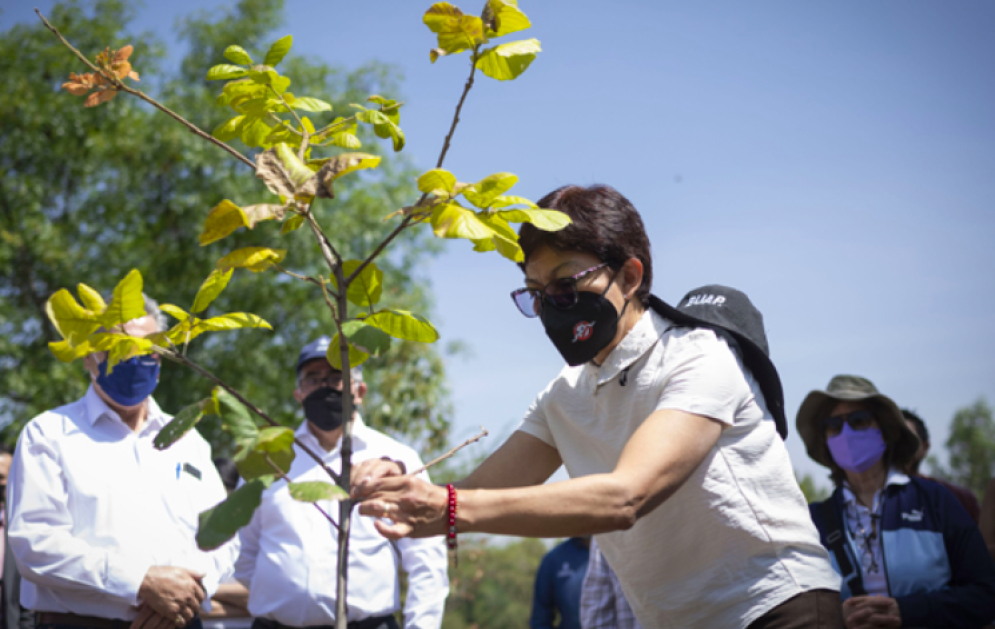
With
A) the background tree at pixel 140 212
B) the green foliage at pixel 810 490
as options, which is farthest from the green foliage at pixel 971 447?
the background tree at pixel 140 212

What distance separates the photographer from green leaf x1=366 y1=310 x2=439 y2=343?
1.56 metres

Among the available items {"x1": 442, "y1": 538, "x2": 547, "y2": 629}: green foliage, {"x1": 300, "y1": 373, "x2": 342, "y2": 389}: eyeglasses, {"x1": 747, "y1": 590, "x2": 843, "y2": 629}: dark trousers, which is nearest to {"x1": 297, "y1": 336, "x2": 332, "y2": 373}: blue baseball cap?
{"x1": 300, "y1": 373, "x2": 342, "y2": 389}: eyeglasses

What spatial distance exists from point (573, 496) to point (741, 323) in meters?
0.88

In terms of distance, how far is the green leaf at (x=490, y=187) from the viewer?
1469 millimetres

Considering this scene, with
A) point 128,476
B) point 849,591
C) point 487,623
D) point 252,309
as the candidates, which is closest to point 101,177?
point 252,309

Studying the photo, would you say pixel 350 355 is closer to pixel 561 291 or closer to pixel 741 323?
→ pixel 561 291

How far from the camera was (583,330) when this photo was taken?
7.09 ft

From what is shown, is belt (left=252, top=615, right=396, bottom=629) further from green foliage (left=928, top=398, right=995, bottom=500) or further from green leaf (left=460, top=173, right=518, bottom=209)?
green foliage (left=928, top=398, right=995, bottom=500)

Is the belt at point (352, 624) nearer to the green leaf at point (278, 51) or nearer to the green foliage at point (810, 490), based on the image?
the green leaf at point (278, 51)

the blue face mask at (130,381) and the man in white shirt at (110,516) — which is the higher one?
the blue face mask at (130,381)

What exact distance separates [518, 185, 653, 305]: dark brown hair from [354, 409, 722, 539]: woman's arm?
50 cm

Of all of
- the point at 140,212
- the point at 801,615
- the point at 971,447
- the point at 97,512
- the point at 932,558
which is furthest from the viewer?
the point at 971,447

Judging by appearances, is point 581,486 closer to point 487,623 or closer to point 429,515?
point 429,515

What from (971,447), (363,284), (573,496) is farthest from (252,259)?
(971,447)
